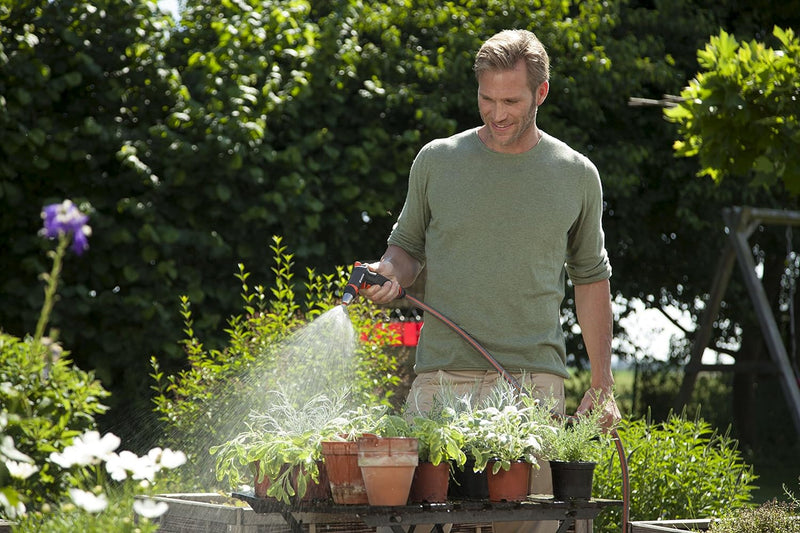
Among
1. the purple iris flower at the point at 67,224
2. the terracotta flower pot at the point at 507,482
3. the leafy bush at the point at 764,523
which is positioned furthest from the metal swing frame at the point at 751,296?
the purple iris flower at the point at 67,224

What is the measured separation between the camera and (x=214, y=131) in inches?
251

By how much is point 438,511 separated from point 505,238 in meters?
0.90

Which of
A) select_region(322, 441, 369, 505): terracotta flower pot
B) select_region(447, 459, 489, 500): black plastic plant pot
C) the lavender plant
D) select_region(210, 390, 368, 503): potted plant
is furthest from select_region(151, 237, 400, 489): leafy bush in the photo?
select_region(322, 441, 369, 505): terracotta flower pot

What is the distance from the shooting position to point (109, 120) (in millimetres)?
6473

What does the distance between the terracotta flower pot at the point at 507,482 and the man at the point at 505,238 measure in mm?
475

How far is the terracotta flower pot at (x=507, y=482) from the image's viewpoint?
2.34m

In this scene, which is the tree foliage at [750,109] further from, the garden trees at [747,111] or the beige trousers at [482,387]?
the beige trousers at [482,387]

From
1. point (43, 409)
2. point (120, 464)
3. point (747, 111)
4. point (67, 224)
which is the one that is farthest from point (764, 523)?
point (43, 409)

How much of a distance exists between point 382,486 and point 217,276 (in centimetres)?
472

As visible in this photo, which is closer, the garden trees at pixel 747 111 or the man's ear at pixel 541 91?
the man's ear at pixel 541 91

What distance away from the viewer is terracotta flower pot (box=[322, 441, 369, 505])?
223 centimetres

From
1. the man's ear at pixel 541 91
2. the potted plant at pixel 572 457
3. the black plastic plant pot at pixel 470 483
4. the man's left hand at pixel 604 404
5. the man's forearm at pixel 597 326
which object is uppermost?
the man's ear at pixel 541 91

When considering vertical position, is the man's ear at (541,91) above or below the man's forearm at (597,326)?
above

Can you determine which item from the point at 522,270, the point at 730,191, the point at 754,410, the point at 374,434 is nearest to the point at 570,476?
the point at 374,434
